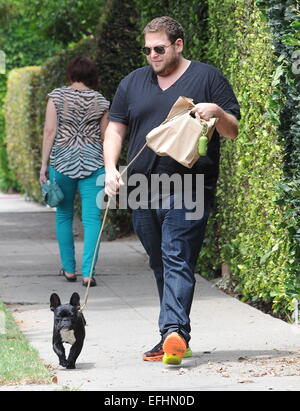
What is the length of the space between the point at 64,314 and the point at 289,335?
1792 millimetres

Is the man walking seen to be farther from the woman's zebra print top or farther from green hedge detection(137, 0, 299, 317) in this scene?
the woman's zebra print top

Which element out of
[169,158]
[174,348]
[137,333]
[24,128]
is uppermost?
[169,158]

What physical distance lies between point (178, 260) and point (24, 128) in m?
13.5

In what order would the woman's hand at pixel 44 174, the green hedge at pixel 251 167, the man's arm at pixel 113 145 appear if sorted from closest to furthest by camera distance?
1. the man's arm at pixel 113 145
2. the green hedge at pixel 251 167
3. the woman's hand at pixel 44 174

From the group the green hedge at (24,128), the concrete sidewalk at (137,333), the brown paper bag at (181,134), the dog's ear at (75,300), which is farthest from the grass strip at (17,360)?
the green hedge at (24,128)

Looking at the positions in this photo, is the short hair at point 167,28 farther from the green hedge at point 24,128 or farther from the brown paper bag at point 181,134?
the green hedge at point 24,128

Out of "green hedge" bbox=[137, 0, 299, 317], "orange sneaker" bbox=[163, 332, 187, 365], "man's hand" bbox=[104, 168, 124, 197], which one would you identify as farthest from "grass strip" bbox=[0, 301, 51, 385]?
"green hedge" bbox=[137, 0, 299, 317]

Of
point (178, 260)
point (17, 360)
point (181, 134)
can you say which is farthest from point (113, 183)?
point (17, 360)

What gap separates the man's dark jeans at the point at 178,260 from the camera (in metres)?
6.09

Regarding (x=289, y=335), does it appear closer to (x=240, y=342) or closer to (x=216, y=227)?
(x=240, y=342)

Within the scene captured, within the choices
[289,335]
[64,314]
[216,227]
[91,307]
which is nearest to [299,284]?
[289,335]

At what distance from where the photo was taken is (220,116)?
600cm

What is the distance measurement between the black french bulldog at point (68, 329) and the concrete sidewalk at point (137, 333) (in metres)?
0.09

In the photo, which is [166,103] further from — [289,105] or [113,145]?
[289,105]
